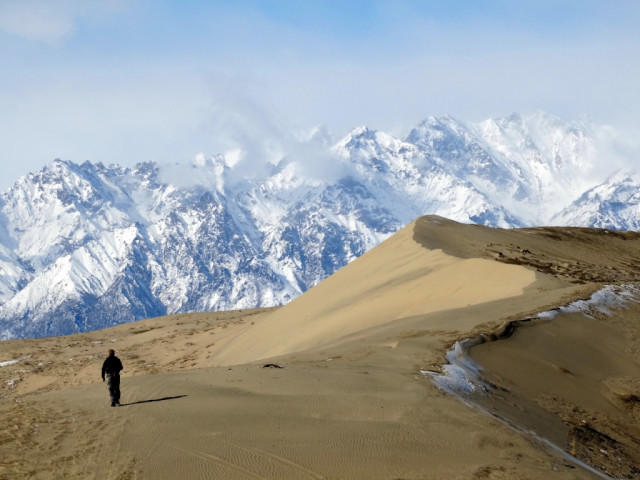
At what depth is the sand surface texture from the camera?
9750 millimetres

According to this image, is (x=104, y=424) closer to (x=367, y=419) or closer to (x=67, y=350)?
(x=367, y=419)

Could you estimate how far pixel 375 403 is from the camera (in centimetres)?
1205

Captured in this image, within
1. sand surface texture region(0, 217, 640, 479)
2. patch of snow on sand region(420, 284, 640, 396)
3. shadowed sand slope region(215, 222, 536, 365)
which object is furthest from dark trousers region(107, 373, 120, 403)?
shadowed sand slope region(215, 222, 536, 365)

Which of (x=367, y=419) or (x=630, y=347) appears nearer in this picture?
(x=367, y=419)

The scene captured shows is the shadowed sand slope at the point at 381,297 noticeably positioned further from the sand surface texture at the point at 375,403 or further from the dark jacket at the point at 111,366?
the dark jacket at the point at 111,366

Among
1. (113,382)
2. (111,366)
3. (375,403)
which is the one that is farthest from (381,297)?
(113,382)

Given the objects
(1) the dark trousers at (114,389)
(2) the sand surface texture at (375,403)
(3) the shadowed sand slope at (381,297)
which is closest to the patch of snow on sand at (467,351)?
(2) the sand surface texture at (375,403)

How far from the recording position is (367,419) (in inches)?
444

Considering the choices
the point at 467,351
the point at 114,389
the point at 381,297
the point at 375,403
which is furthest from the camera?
the point at 381,297

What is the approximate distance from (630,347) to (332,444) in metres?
11.6

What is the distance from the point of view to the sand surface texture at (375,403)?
384 inches

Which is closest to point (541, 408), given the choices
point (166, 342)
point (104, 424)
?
point (104, 424)

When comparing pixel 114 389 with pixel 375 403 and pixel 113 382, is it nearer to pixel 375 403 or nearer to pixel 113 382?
pixel 113 382

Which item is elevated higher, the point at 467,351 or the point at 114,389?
the point at 114,389
